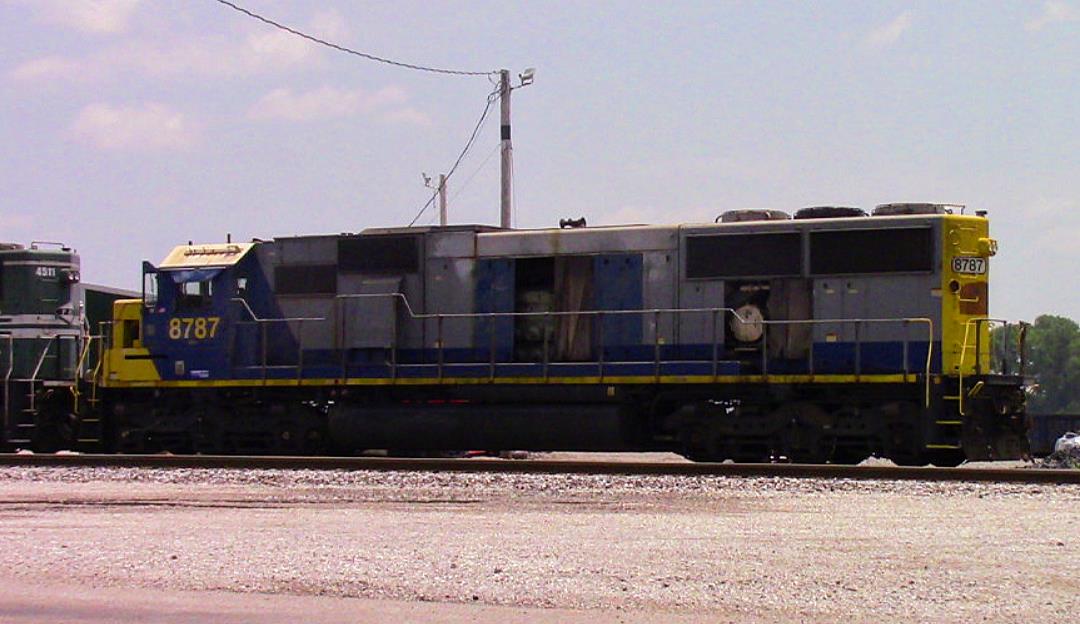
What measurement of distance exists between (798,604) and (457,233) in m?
13.1

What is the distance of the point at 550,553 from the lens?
32.3ft

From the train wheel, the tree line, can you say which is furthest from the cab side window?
the tree line

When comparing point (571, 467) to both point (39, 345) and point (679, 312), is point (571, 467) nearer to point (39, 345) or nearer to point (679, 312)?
point (679, 312)

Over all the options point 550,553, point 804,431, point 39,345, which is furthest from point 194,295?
point 550,553

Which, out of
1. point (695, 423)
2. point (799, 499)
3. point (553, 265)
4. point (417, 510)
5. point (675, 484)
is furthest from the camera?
point (553, 265)

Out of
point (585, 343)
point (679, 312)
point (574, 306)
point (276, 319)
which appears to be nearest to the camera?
point (679, 312)

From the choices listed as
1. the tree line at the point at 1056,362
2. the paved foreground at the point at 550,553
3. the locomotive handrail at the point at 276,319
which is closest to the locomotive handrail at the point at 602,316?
the locomotive handrail at the point at 276,319

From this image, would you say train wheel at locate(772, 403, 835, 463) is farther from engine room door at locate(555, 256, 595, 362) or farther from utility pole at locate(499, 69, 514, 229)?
utility pole at locate(499, 69, 514, 229)

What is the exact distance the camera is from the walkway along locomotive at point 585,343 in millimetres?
18000

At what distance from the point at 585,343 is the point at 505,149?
524 inches

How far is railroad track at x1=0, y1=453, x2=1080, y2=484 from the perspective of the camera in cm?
1570

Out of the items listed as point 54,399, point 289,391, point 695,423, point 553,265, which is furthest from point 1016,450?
point 54,399

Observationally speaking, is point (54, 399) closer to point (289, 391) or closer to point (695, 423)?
point (289, 391)

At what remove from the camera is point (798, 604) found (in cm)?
793
